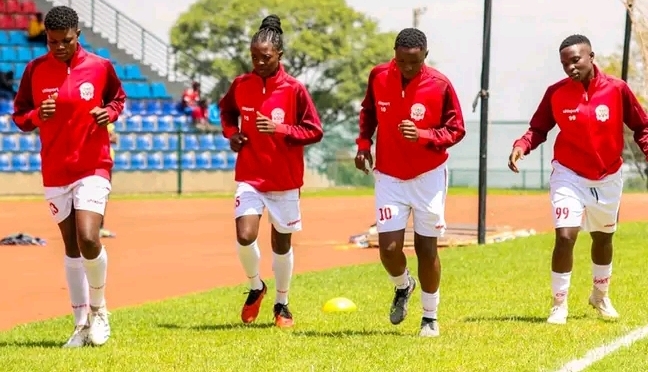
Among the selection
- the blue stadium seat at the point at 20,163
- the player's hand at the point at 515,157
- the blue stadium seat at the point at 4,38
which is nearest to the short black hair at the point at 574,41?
the player's hand at the point at 515,157

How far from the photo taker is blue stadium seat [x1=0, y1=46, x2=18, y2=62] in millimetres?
42344

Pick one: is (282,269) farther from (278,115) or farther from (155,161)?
(155,161)

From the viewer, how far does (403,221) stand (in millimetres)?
9477

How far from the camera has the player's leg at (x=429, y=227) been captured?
370 inches

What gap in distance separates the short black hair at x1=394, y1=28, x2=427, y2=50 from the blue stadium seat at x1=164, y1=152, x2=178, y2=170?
32.3m

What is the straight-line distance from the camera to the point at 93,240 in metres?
9.16

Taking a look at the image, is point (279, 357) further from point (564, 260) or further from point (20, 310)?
point (20, 310)

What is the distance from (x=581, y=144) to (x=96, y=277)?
147 inches

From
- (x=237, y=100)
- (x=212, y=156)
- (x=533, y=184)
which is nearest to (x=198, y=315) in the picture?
(x=237, y=100)

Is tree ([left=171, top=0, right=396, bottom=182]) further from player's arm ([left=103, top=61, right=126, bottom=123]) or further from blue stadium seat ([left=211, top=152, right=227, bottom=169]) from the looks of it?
player's arm ([left=103, top=61, right=126, bottom=123])

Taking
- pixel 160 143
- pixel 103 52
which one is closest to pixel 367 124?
pixel 160 143

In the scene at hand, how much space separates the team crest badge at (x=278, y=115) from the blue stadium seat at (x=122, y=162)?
3086 cm

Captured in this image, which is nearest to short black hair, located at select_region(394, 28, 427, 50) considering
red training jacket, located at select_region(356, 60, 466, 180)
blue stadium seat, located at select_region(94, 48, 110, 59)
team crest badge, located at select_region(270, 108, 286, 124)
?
red training jacket, located at select_region(356, 60, 466, 180)

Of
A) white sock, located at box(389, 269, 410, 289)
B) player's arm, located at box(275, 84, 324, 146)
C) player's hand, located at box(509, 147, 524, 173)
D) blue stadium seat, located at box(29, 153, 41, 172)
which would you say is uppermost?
player's arm, located at box(275, 84, 324, 146)
